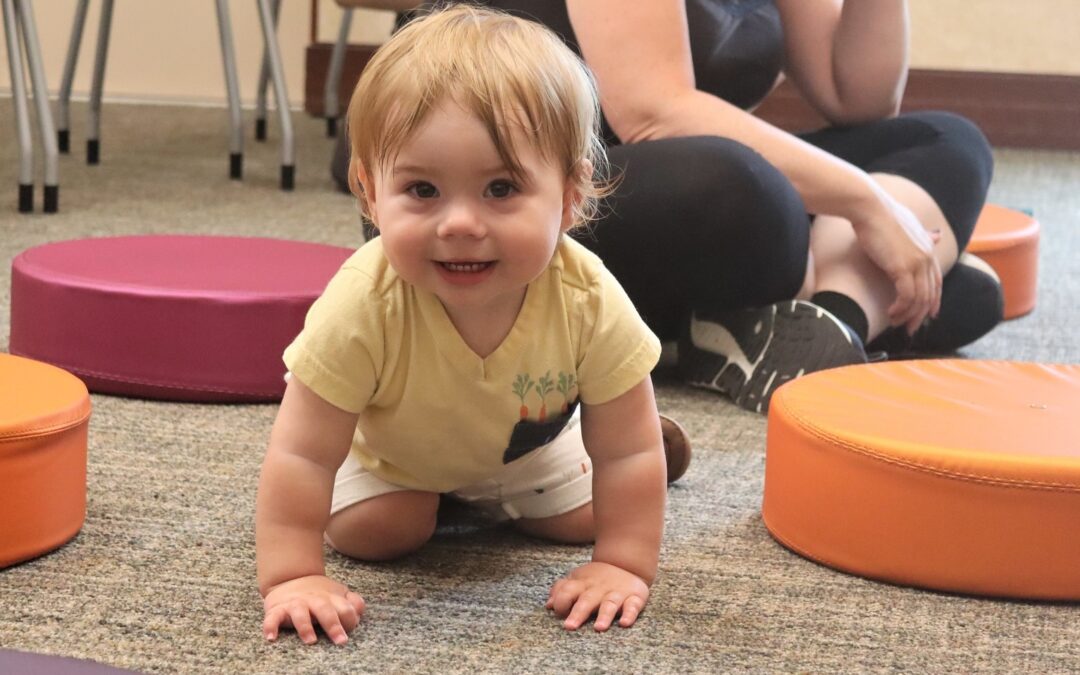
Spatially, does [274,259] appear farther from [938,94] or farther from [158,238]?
[938,94]

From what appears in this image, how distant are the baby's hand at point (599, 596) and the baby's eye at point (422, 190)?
0.27m

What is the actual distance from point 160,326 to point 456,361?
20.7 inches

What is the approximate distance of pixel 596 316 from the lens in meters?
0.93

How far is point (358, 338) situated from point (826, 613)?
358 millimetres

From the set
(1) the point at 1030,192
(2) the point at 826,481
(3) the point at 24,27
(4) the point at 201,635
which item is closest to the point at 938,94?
(1) the point at 1030,192

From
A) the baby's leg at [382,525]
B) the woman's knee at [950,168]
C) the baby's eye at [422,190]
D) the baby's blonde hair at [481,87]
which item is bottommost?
the baby's leg at [382,525]

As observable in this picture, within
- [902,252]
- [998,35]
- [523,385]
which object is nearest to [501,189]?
[523,385]

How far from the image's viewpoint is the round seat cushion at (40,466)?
3.02 ft

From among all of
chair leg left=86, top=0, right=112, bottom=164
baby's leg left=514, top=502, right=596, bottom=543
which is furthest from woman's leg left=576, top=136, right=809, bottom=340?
chair leg left=86, top=0, right=112, bottom=164

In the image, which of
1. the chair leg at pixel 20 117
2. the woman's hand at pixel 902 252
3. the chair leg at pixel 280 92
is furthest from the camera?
the chair leg at pixel 280 92

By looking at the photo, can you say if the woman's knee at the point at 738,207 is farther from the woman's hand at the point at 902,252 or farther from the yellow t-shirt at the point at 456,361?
the yellow t-shirt at the point at 456,361

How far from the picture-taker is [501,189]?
0.84 m

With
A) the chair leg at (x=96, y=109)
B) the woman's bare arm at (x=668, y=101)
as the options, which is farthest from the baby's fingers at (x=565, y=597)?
the chair leg at (x=96, y=109)

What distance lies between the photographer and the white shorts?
3.31ft
